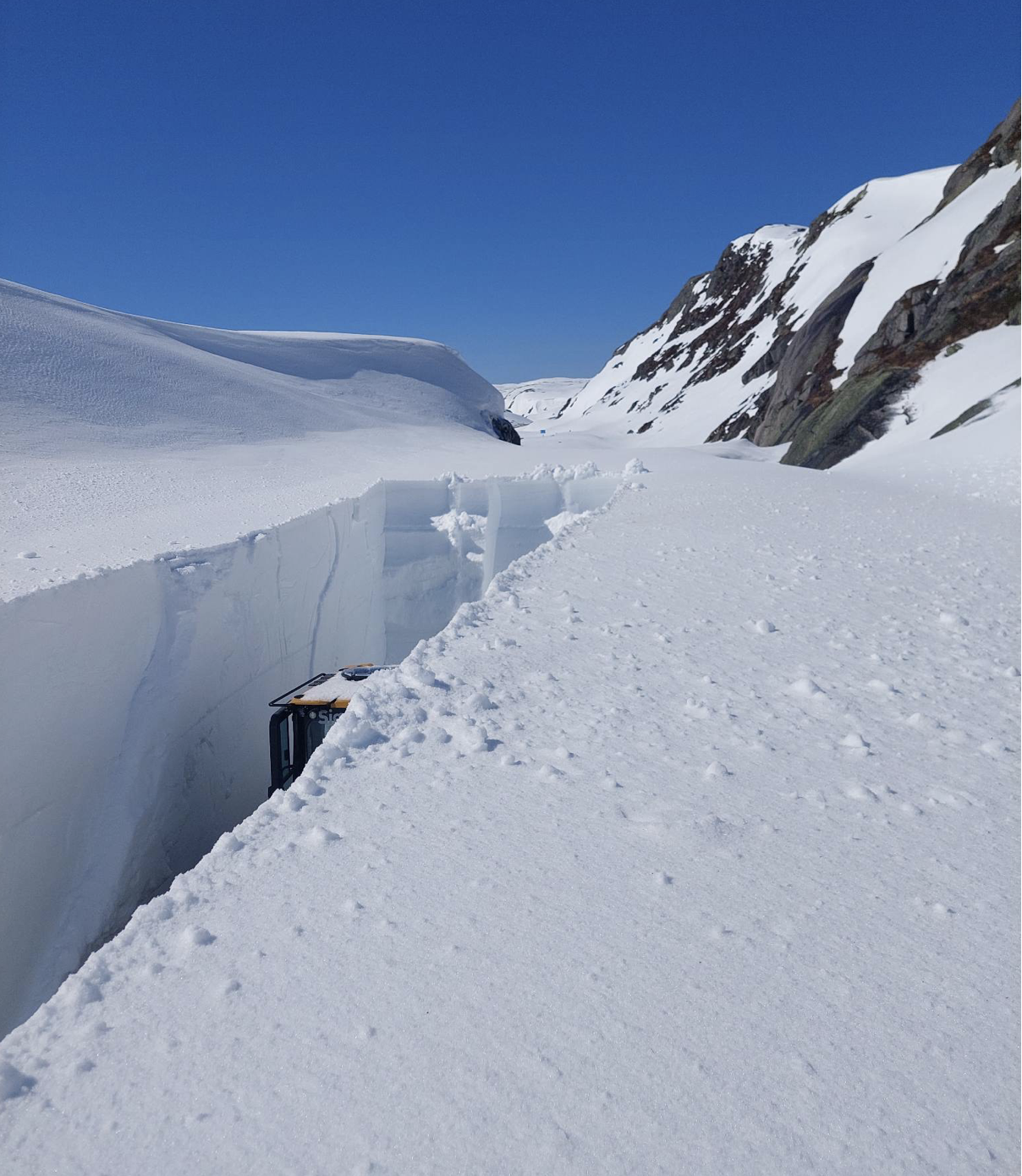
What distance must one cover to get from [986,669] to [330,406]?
57.0 feet

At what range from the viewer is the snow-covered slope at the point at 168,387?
12.8m

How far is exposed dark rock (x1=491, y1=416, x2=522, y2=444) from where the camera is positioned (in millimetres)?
27766

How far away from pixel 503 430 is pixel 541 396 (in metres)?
117

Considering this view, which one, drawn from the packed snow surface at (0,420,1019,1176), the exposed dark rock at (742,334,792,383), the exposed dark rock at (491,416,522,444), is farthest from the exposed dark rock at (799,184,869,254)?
the packed snow surface at (0,420,1019,1176)

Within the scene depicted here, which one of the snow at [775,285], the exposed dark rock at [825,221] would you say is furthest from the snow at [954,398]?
the exposed dark rock at [825,221]

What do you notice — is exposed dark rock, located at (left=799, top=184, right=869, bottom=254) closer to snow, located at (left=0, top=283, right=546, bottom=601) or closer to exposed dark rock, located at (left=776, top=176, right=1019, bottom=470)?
exposed dark rock, located at (left=776, top=176, right=1019, bottom=470)

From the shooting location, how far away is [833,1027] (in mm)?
2053

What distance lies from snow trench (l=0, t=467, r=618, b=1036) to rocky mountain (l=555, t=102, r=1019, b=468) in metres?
14.3

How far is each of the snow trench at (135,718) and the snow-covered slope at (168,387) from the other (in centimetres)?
503

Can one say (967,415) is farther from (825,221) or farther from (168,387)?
(825,221)

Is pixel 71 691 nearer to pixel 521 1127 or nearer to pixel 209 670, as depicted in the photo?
pixel 209 670

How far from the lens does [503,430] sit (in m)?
28.2

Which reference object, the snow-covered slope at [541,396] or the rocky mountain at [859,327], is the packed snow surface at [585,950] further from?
the snow-covered slope at [541,396]

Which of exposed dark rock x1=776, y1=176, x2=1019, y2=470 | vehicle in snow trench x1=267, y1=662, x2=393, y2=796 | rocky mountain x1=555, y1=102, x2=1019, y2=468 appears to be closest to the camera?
vehicle in snow trench x1=267, y1=662, x2=393, y2=796
